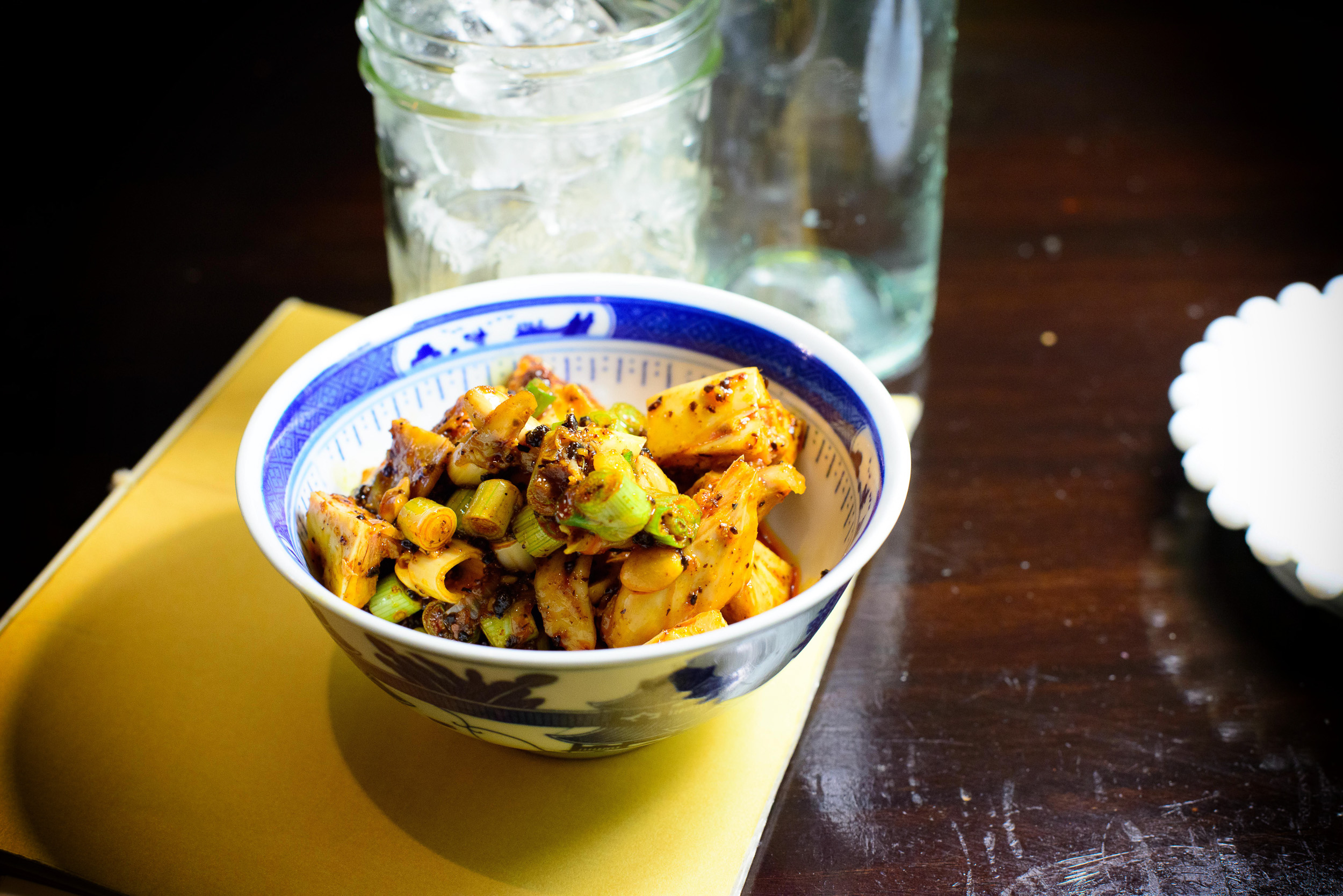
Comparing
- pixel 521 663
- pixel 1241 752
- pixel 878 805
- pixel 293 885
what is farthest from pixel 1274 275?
pixel 293 885

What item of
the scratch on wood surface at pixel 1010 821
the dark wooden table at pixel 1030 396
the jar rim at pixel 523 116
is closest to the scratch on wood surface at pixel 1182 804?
A: the dark wooden table at pixel 1030 396

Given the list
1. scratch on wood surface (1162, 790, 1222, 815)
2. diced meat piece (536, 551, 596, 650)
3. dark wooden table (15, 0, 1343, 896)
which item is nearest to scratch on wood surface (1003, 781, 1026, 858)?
dark wooden table (15, 0, 1343, 896)

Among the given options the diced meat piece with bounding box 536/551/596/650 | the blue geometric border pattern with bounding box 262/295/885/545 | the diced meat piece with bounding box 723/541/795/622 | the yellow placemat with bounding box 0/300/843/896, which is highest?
the blue geometric border pattern with bounding box 262/295/885/545

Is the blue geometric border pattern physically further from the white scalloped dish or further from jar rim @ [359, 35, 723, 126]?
the white scalloped dish

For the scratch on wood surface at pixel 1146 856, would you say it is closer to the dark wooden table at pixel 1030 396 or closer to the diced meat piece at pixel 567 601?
the dark wooden table at pixel 1030 396

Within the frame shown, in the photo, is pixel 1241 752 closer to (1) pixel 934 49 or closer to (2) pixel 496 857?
(2) pixel 496 857

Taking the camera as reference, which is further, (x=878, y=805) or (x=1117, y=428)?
(x=1117, y=428)

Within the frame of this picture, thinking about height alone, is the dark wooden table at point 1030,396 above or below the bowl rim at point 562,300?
below
